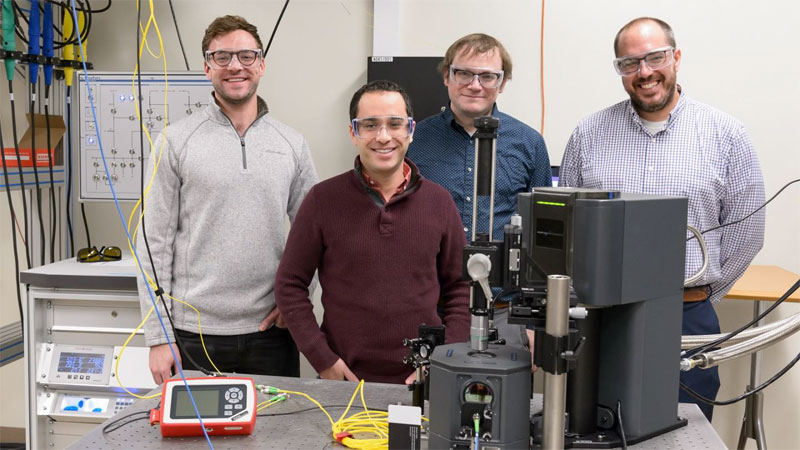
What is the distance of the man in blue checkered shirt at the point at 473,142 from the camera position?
2.35m

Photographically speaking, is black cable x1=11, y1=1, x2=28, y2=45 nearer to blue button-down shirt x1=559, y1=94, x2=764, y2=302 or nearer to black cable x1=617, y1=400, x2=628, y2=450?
blue button-down shirt x1=559, y1=94, x2=764, y2=302

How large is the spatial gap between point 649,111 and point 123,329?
201 centimetres

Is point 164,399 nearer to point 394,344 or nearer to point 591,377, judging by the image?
point 394,344

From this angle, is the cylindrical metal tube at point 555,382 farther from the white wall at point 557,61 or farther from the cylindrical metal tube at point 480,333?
the white wall at point 557,61

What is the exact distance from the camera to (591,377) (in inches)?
56.7

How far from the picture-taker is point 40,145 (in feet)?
10.5

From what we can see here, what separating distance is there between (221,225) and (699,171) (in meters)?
1.52

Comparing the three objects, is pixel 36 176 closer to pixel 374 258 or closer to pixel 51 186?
pixel 51 186

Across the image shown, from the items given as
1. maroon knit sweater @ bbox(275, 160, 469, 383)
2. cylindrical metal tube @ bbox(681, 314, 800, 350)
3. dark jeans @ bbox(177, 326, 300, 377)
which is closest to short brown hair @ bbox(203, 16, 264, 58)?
maroon knit sweater @ bbox(275, 160, 469, 383)

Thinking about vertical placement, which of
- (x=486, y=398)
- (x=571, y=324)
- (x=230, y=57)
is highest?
(x=230, y=57)

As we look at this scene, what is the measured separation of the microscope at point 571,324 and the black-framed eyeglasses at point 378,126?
0.67 m

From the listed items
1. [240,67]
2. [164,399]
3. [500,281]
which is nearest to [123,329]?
[240,67]

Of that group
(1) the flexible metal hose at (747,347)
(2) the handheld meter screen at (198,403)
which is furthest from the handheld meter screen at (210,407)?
(1) the flexible metal hose at (747,347)

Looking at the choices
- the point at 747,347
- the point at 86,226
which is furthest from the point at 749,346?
the point at 86,226
